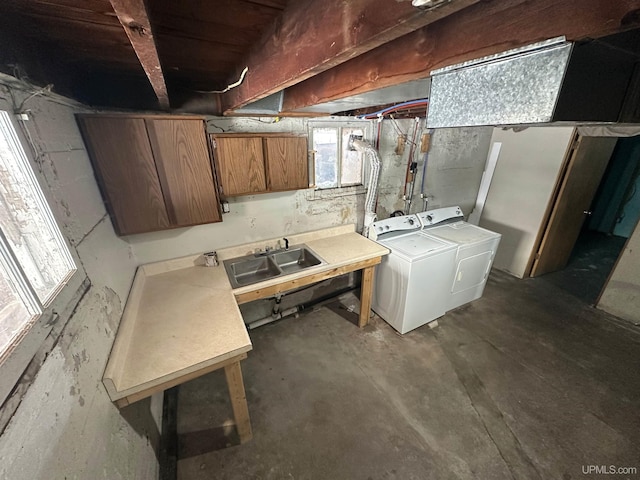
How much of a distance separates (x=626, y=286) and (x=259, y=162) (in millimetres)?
3841

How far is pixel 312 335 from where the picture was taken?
2498 mm

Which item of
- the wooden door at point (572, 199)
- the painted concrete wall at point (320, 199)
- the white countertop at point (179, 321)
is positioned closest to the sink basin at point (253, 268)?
the white countertop at point (179, 321)

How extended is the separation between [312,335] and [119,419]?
64.2 inches

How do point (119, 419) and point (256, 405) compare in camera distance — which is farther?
point (256, 405)

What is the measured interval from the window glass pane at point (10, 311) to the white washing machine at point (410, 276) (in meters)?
2.21

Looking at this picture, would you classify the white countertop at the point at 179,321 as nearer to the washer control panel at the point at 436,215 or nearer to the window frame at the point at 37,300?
the window frame at the point at 37,300

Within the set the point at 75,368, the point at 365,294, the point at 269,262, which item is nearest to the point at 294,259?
the point at 269,262

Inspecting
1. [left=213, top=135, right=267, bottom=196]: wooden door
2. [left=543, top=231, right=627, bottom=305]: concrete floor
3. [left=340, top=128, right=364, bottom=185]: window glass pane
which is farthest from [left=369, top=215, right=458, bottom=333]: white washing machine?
[left=543, top=231, right=627, bottom=305]: concrete floor

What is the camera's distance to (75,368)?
34.0 inches

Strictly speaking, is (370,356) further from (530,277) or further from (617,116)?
(530,277)

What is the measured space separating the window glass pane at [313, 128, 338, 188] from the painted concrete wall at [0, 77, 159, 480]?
1.68 metres

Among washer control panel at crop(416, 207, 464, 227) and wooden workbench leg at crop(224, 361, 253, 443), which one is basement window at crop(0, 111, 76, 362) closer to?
wooden workbench leg at crop(224, 361, 253, 443)

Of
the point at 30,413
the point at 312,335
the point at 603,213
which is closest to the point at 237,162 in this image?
the point at 30,413

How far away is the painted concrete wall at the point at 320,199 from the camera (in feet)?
6.52
